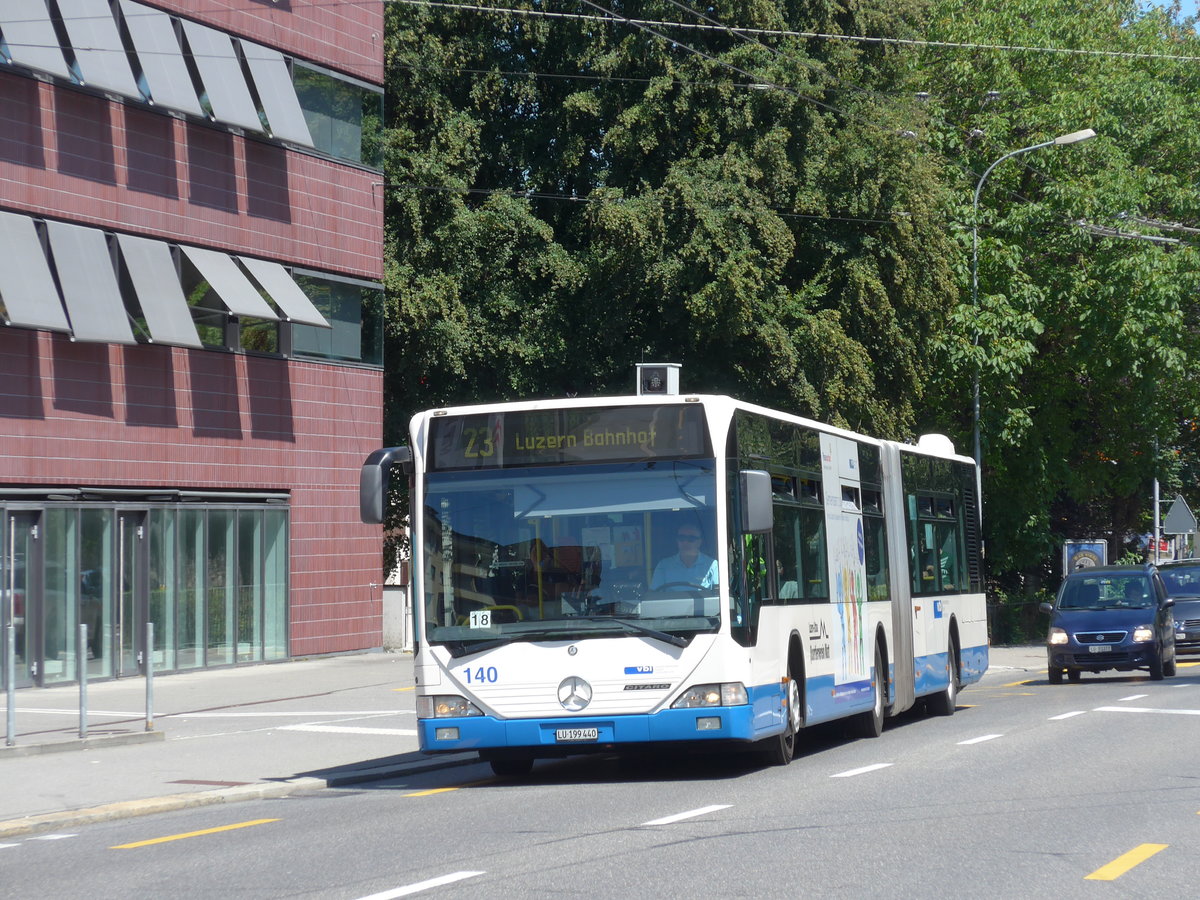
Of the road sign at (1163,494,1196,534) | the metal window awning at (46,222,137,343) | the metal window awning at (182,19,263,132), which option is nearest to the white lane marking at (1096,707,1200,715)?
the metal window awning at (46,222,137,343)

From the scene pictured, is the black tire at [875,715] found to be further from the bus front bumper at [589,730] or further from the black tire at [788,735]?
the bus front bumper at [589,730]

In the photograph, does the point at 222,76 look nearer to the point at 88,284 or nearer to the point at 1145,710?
the point at 88,284

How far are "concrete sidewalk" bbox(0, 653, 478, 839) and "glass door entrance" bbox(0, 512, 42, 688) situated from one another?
1.56 feet

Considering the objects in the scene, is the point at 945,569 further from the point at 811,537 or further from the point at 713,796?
the point at 713,796

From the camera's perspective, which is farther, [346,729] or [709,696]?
[346,729]

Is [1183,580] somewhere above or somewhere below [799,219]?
below

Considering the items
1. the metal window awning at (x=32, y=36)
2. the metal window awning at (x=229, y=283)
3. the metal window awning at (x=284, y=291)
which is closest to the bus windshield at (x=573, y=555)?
the metal window awning at (x=32, y=36)

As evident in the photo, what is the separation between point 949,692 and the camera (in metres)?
20.8

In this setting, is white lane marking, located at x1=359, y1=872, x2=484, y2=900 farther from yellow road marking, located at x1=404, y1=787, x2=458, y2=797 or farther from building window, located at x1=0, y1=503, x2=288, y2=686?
building window, located at x1=0, y1=503, x2=288, y2=686

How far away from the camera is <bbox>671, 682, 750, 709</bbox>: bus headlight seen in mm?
12750

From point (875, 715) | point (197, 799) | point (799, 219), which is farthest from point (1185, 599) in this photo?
point (197, 799)

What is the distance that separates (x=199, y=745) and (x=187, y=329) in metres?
10.9

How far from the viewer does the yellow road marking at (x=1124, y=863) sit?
8531 mm

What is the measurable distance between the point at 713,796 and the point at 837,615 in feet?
13.2
